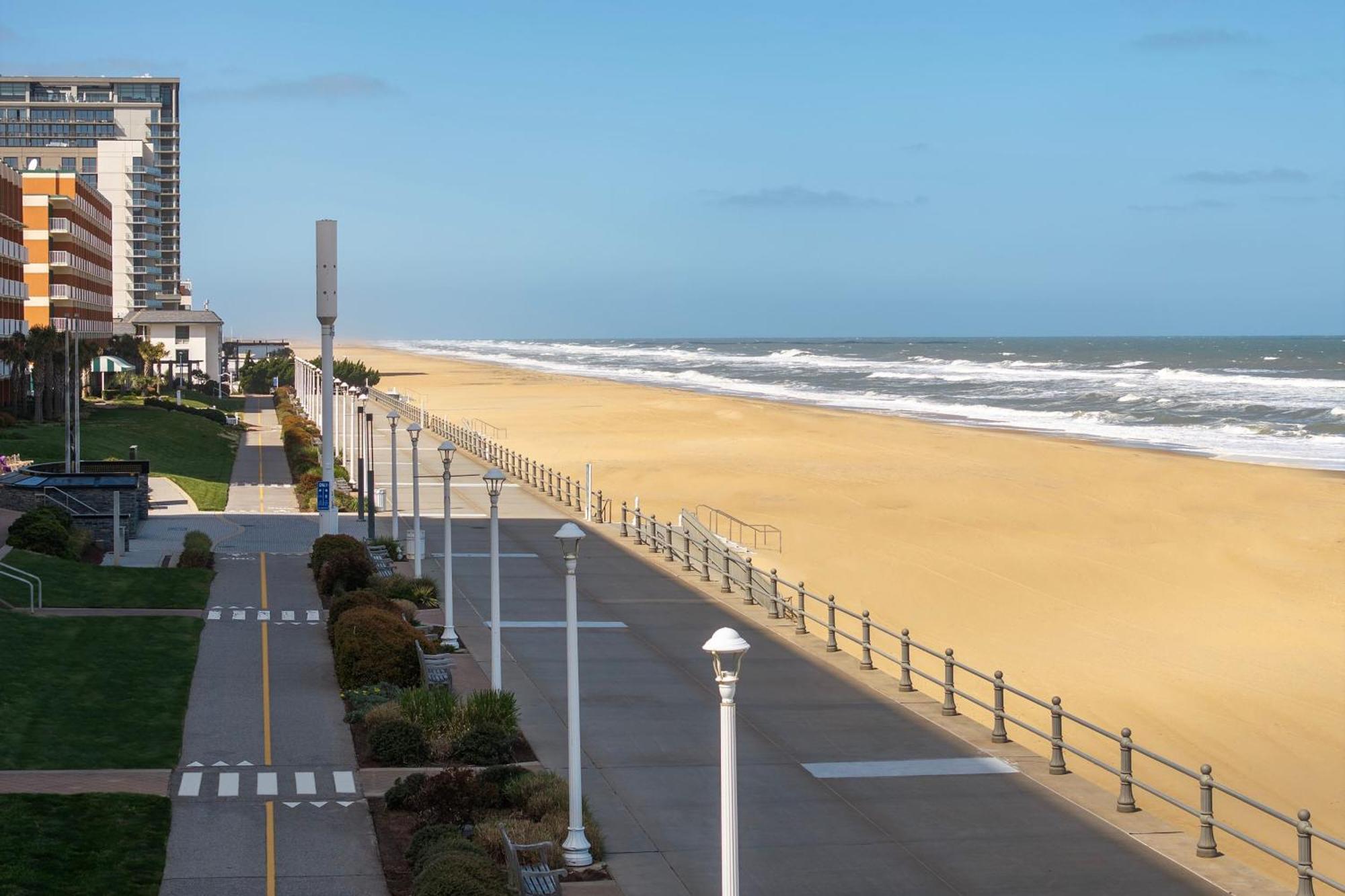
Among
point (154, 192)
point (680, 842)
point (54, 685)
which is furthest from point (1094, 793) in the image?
point (154, 192)

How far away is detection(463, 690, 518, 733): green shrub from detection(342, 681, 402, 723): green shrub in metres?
1.98

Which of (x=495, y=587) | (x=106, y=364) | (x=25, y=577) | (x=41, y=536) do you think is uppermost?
(x=106, y=364)

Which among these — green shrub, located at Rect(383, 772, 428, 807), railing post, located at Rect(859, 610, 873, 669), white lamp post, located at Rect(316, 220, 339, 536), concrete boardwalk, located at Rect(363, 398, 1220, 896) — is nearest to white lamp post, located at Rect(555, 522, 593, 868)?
concrete boardwalk, located at Rect(363, 398, 1220, 896)

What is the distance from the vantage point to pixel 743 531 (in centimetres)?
4678

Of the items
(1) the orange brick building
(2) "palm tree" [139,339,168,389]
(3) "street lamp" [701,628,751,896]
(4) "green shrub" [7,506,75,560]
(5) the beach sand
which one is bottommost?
(5) the beach sand

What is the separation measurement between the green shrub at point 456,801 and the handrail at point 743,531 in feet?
85.3

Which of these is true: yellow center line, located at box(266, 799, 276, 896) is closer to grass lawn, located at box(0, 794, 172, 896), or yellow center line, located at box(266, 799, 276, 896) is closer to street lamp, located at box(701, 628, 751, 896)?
grass lawn, located at box(0, 794, 172, 896)

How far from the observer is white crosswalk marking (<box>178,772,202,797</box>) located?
1748 centimetres

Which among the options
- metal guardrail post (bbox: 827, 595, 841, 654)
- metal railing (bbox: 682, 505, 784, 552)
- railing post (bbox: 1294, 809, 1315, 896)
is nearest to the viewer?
railing post (bbox: 1294, 809, 1315, 896)

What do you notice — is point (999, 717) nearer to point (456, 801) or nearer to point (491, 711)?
point (491, 711)

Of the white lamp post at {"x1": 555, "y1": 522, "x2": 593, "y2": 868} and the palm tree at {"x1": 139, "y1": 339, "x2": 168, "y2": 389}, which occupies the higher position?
the palm tree at {"x1": 139, "y1": 339, "x2": 168, "y2": 389}

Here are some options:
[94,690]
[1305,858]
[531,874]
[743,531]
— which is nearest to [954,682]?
[1305,858]

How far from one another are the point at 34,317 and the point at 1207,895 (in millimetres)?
91508

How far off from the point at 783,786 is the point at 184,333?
A: 116 m
